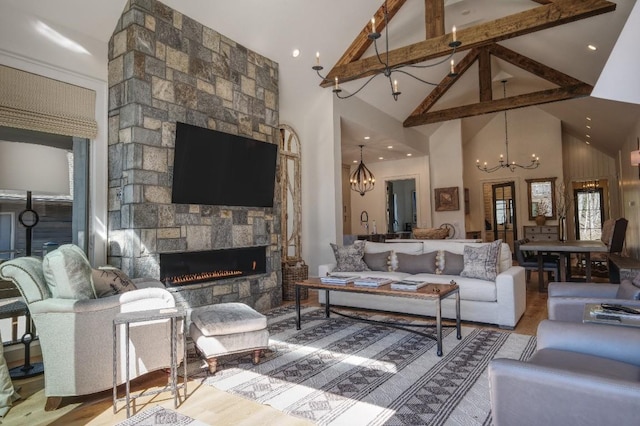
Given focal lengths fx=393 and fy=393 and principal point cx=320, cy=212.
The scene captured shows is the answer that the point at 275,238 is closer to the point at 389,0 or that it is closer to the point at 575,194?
the point at 389,0

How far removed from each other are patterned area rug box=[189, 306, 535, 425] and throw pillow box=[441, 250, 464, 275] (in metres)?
0.78

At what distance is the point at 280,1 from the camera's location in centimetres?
483

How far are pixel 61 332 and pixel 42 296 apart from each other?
0.93 ft

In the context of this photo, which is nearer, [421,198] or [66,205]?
[66,205]

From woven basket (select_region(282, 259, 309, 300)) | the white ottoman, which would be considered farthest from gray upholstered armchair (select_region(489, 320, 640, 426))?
woven basket (select_region(282, 259, 309, 300))

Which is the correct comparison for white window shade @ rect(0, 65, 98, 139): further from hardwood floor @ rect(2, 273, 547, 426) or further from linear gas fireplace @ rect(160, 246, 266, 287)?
hardwood floor @ rect(2, 273, 547, 426)

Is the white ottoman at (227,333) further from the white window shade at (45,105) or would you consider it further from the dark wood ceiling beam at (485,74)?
the dark wood ceiling beam at (485,74)

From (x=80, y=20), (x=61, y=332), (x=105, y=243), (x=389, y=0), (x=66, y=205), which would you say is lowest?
(x=61, y=332)

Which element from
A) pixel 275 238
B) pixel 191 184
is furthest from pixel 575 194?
pixel 191 184

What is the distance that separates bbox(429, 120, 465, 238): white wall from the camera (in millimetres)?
10023

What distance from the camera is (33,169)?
2.93m

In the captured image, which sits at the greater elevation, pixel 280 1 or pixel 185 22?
pixel 280 1

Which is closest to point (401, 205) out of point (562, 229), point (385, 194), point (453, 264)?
point (385, 194)

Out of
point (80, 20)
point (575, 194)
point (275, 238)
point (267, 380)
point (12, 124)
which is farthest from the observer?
point (575, 194)
